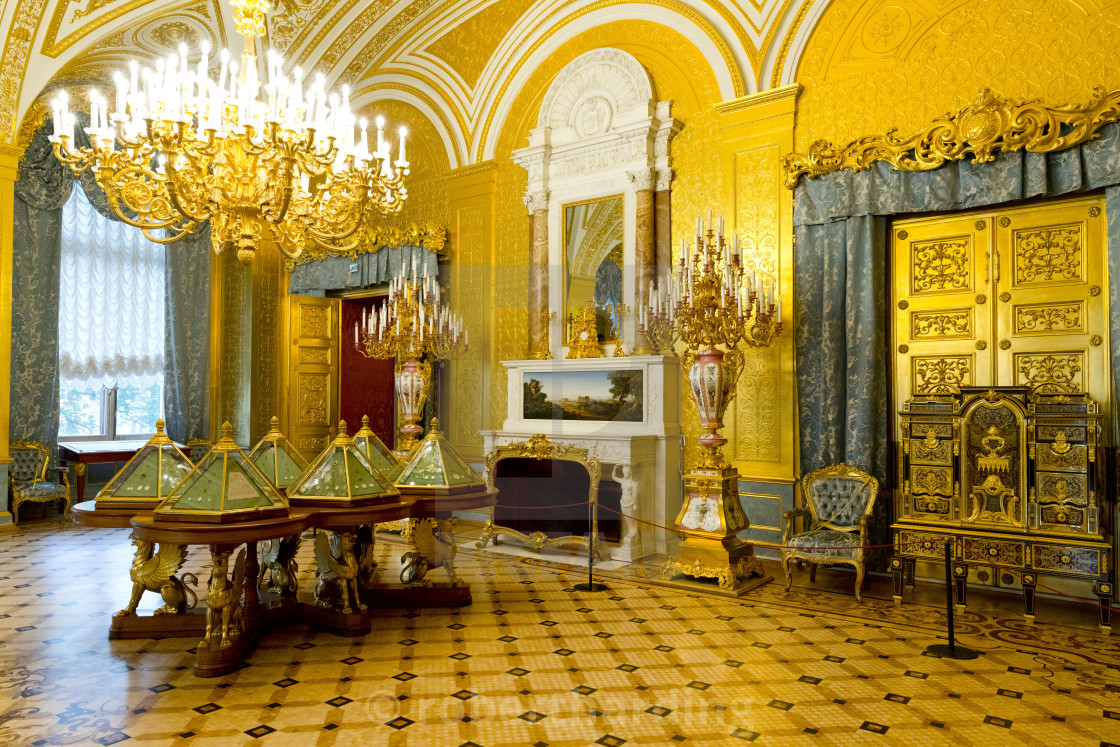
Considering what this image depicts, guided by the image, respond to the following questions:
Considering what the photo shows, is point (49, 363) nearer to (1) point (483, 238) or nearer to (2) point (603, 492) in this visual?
(1) point (483, 238)

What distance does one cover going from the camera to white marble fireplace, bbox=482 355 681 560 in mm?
6691

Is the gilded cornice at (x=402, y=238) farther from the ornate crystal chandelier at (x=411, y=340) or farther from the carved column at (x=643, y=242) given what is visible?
the carved column at (x=643, y=242)

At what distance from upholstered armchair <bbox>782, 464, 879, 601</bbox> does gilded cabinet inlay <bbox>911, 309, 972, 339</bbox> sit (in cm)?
125

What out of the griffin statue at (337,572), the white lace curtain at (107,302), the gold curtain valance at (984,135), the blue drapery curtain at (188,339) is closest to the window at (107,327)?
the white lace curtain at (107,302)

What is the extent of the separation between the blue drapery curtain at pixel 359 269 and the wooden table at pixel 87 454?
2846 mm

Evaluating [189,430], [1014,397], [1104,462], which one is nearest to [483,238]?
[189,430]

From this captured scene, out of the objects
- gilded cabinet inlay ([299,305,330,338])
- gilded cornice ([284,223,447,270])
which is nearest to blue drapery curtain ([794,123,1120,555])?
gilded cornice ([284,223,447,270])

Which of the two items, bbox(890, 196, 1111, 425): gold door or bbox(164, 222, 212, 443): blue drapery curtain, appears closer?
bbox(890, 196, 1111, 425): gold door

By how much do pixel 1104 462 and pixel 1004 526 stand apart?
33.5 inches

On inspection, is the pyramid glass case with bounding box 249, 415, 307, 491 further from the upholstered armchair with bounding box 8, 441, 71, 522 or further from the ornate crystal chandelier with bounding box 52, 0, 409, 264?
the upholstered armchair with bounding box 8, 441, 71, 522

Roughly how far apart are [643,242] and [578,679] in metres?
4.54

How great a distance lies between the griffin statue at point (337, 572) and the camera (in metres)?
4.54

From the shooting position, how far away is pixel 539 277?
8.14 meters

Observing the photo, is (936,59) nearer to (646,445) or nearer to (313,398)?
(646,445)
